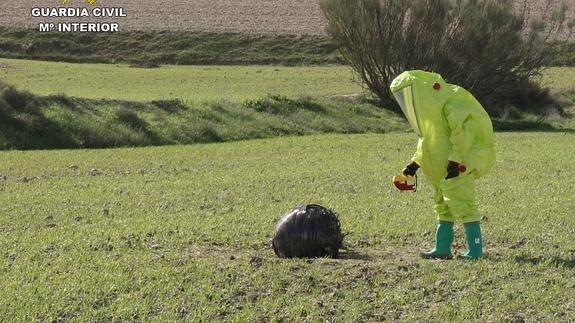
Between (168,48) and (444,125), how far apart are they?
5221cm

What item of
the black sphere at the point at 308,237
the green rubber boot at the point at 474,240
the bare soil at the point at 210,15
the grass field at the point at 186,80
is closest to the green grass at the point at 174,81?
the grass field at the point at 186,80

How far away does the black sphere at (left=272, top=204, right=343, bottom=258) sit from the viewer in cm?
1066

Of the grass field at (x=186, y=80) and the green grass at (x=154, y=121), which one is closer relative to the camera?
the green grass at (x=154, y=121)

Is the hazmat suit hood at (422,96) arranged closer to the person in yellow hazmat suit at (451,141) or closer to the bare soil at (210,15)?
the person in yellow hazmat suit at (451,141)

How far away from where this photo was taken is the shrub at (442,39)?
3922 centimetres

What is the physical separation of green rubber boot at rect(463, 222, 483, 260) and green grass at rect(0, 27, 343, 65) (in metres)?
48.6

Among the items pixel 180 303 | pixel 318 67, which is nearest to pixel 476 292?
pixel 180 303

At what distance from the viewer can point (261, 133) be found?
31.6 meters

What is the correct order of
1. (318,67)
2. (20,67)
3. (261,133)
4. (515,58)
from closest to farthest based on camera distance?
(261,133), (515,58), (20,67), (318,67)

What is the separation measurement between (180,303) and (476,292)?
273 cm

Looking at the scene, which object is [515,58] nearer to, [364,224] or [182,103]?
[182,103]

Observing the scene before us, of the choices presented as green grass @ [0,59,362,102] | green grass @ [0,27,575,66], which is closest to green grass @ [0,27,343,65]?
green grass @ [0,27,575,66]

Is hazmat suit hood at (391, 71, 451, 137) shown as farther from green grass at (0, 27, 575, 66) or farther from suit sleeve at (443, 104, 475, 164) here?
green grass at (0, 27, 575, 66)

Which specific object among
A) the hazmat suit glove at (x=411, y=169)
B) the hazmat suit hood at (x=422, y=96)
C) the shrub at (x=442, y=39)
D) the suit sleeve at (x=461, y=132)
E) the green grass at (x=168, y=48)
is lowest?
the green grass at (x=168, y=48)
